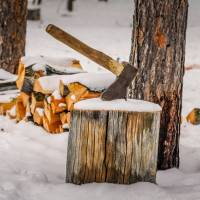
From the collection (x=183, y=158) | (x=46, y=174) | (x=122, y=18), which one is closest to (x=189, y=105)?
(x=183, y=158)

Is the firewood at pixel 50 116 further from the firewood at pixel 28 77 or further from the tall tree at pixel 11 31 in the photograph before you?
the tall tree at pixel 11 31

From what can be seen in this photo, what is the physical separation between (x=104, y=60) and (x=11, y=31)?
4.57 m

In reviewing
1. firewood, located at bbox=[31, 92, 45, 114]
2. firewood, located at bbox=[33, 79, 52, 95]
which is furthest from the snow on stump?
firewood, located at bbox=[31, 92, 45, 114]

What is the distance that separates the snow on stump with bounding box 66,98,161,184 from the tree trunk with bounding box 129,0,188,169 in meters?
0.64

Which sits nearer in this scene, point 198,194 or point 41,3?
point 198,194

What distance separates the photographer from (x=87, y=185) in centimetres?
345

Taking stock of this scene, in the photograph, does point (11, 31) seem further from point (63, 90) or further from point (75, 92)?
point (75, 92)

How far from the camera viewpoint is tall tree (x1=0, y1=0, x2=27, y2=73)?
24.9 feet

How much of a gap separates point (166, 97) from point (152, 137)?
2.44ft

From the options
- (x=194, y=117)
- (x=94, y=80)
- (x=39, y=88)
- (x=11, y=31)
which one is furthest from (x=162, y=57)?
(x=11, y=31)

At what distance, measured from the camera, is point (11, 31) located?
7629 millimetres

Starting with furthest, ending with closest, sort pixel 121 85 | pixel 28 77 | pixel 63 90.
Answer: pixel 28 77, pixel 63 90, pixel 121 85

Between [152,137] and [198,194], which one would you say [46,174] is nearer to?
[152,137]

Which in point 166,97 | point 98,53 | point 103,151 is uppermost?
point 98,53
